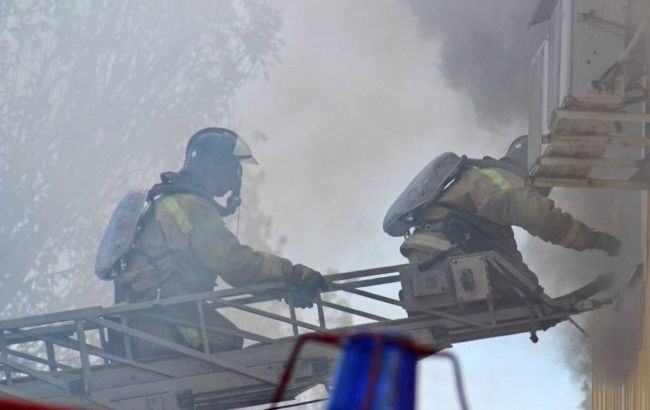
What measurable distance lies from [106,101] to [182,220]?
8690 mm

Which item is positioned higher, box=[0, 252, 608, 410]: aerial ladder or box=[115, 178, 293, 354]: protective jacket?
box=[115, 178, 293, 354]: protective jacket

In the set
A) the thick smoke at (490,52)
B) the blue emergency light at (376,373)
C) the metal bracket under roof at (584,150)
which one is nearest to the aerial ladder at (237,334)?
the metal bracket under roof at (584,150)

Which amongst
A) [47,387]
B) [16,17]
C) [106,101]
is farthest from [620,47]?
[16,17]

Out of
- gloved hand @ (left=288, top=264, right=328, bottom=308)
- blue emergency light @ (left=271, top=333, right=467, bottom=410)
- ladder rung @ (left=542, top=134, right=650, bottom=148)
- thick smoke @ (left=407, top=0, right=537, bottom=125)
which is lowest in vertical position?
blue emergency light @ (left=271, top=333, right=467, bottom=410)

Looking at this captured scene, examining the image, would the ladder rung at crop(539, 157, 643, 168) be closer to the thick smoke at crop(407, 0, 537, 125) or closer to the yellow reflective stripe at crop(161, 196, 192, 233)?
the yellow reflective stripe at crop(161, 196, 192, 233)

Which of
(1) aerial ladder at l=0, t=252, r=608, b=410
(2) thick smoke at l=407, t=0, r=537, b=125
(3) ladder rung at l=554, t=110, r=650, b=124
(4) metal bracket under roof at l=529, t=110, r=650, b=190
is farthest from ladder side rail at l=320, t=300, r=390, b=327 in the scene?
(2) thick smoke at l=407, t=0, r=537, b=125

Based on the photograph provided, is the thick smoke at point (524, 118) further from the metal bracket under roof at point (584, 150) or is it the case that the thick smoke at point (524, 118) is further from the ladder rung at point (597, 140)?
the ladder rung at point (597, 140)

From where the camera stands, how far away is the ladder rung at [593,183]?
716 cm

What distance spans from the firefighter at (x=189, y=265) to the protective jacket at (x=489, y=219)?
0.71 meters

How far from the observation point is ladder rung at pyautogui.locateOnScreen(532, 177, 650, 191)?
7164 millimetres

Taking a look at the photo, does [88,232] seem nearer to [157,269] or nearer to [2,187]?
[2,187]

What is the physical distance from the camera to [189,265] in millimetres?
8055

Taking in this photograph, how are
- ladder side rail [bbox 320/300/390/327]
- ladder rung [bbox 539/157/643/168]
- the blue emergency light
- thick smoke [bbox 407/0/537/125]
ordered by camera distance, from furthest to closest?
1. thick smoke [bbox 407/0/537/125]
2. ladder side rail [bbox 320/300/390/327]
3. ladder rung [bbox 539/157/643/168]
4. the blue emergency light

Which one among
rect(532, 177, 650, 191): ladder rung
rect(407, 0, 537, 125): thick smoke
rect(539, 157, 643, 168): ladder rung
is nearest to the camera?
rect(539, 157, 643, 168): ladder rung
